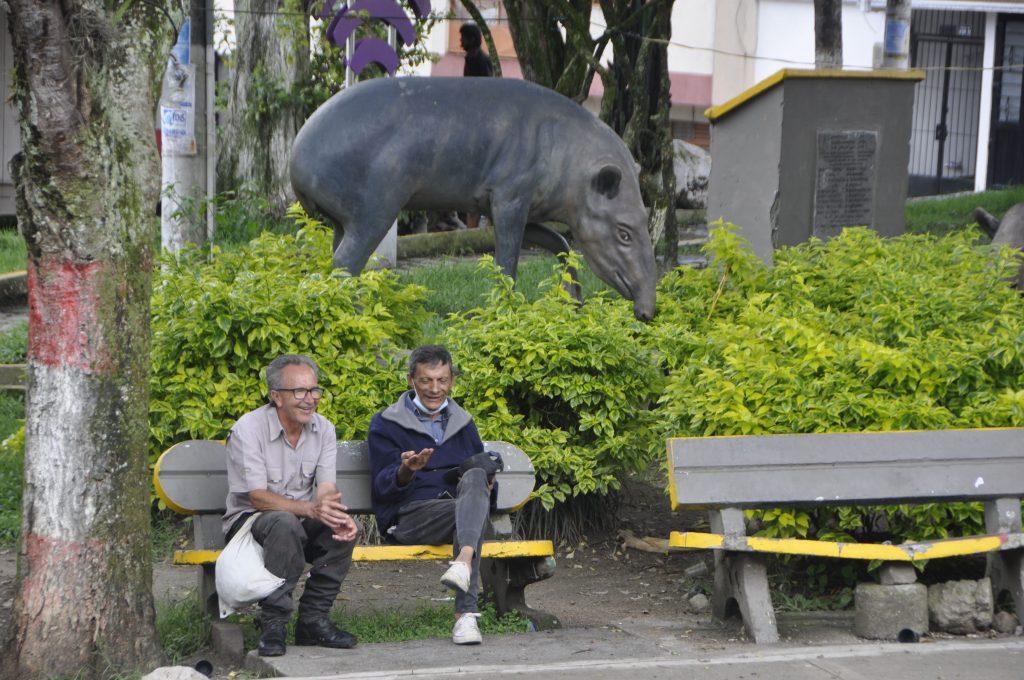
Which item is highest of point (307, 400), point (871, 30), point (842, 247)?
point (871, 30)

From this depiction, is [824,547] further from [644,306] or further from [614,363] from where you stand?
[644,306]

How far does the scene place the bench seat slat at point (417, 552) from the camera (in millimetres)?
5508

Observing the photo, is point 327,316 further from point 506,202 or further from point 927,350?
point 927,350

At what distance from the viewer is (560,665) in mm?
5148

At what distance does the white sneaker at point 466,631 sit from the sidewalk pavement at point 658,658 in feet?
0.13

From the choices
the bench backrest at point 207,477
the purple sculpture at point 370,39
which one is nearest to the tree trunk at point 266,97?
the purple sculpture at point 370,39

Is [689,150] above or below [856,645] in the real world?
above

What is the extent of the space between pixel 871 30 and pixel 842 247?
17.6 meters

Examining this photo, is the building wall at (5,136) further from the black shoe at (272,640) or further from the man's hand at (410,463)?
the black shoe at (272,640)

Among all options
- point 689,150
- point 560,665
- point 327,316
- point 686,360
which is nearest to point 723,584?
point 560,665

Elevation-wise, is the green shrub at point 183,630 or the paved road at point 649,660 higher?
the paved road at point 649,660

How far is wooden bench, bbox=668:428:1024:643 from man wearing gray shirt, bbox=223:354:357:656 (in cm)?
134

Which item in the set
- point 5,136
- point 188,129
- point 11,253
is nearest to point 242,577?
point 188,129

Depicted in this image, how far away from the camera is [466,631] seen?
5453 mm
